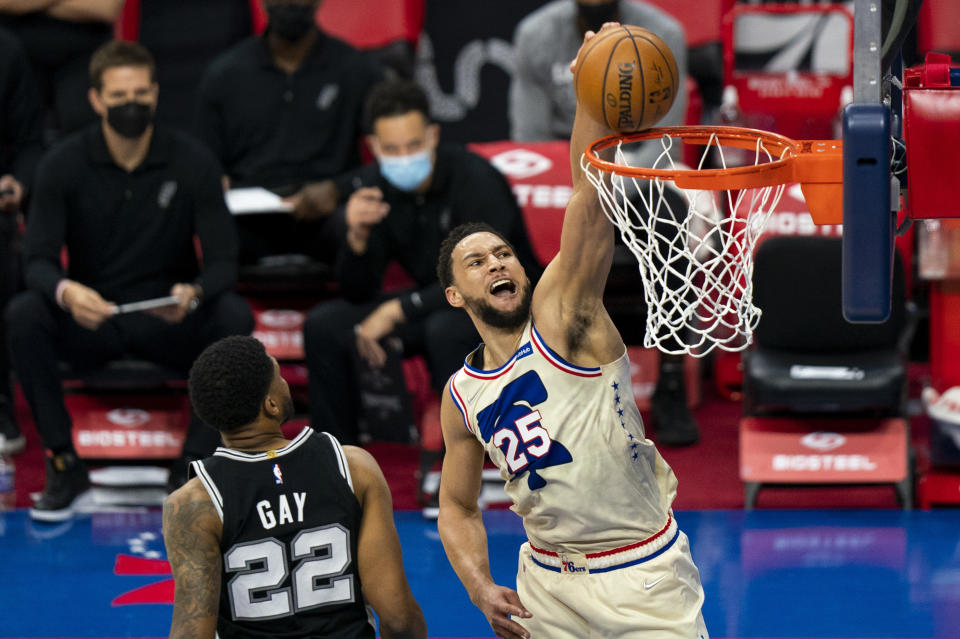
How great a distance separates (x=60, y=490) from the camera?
621cm

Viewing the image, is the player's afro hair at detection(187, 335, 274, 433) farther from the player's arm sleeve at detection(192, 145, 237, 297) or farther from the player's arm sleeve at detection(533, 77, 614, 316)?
the player's arm sleeve at detection(192, 145, 237, 297)

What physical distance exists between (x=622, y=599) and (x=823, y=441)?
2949mm

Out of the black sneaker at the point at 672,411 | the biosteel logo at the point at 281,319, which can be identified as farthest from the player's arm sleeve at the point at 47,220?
the black sneaker at the point at 672,411

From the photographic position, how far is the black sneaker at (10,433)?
6984 millimetres

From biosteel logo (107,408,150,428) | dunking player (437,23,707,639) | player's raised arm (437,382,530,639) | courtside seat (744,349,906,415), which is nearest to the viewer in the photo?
A: dunking player (437,23,707,639)

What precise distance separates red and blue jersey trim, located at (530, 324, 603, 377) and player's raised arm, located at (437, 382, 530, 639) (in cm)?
29

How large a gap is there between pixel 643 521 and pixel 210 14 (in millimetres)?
5995

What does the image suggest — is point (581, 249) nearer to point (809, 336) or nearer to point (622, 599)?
point (622, 599)

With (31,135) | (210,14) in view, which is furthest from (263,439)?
(210,14)

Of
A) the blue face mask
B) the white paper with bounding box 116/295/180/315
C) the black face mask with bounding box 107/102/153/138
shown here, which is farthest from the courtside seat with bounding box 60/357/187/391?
the blue face mask

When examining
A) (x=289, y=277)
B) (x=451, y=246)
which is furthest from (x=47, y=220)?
(x=451, y=246)

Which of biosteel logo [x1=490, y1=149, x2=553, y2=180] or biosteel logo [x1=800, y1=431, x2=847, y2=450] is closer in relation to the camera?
biosteel logo [x1=800, y1=431, x2=847, y2=450]

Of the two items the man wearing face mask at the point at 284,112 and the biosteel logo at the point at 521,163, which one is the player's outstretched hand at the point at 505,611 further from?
the man wearing face mask at the point at 284,112

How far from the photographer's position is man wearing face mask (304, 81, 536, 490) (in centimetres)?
626
